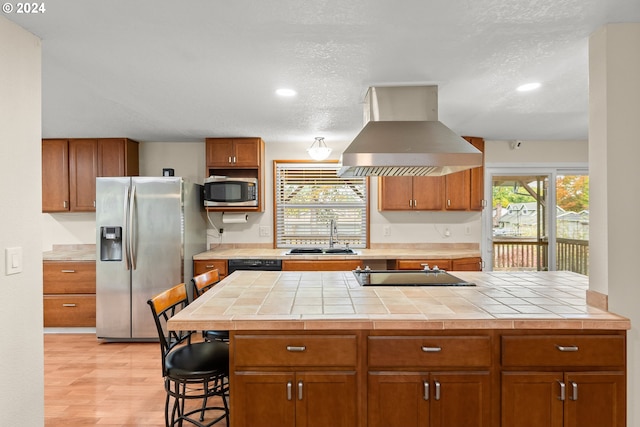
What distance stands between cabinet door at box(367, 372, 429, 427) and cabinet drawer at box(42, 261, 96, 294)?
11.9ft

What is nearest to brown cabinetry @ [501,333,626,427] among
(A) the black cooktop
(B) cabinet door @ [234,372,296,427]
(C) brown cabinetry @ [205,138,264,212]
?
(A) the black cooktop

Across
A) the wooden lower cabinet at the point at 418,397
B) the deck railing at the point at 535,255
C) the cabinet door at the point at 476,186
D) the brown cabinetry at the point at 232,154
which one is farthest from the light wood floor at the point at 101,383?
the deck railing at the point at 535,255

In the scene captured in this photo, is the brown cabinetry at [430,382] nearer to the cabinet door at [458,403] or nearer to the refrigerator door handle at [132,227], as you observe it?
the cabinet door at [458,403]

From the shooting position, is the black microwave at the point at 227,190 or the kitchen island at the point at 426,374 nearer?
the kitchen island at the point at 426,374

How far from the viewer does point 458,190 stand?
447 cm

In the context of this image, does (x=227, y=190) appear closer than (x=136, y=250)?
No

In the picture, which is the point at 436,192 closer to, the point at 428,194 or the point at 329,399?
the point at 428,194

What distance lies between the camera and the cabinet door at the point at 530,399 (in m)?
1.78

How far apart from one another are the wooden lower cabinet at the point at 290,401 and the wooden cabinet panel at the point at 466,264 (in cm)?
274

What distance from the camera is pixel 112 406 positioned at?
2.65 m

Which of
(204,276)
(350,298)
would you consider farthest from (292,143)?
(350,298)

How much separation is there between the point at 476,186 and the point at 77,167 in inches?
190

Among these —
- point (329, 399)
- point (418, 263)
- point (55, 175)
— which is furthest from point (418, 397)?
point (55, 175)

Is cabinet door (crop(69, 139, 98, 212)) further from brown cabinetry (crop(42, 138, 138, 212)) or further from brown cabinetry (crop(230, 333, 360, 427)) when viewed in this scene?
brown cabinetry (crop(230, 333, 360, 427))
